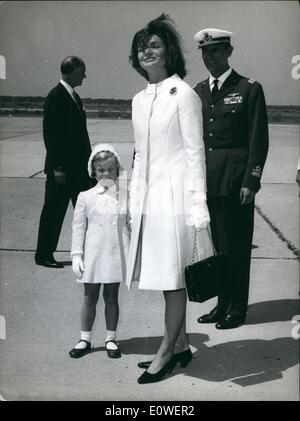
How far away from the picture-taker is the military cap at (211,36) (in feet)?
13.2

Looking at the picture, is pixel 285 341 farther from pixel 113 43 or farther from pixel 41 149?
pixel 41 149

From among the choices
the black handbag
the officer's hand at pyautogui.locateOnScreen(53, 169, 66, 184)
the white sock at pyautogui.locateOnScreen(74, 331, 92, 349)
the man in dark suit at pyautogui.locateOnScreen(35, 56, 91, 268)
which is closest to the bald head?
the man in dark suit at pyautogui.locateOnScreen(35, 56, 91, 268)

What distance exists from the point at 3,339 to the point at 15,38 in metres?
1.69

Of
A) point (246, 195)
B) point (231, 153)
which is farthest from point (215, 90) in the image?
point (246, 195)

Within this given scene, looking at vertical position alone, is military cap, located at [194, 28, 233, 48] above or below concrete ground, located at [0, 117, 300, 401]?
above

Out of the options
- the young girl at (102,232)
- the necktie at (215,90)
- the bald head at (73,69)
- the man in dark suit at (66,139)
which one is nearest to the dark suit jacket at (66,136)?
the man in dark suit at (66,139)

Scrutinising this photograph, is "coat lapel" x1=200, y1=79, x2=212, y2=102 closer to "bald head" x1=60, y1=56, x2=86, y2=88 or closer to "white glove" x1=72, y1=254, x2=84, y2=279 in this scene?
"bald head" x1=60, y1=56, x2=86, y2=88

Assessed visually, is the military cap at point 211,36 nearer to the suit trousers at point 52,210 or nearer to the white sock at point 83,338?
the suit trousers at point 52,210

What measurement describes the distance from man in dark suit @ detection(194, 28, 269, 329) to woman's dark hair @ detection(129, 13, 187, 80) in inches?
17.2

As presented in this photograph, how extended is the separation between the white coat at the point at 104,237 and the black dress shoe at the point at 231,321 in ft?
2.66

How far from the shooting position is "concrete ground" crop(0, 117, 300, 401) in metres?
3.72

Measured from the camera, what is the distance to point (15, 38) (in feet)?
13.1

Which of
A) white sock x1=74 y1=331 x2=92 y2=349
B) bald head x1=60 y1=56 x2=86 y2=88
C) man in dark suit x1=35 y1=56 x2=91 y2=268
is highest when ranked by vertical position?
bald head x1=60 y1=56 x2=86 y2=88

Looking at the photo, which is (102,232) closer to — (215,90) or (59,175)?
(59,175)
